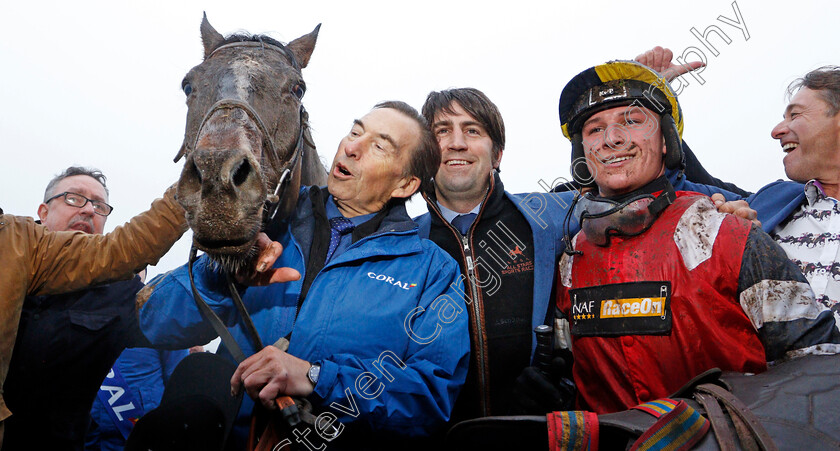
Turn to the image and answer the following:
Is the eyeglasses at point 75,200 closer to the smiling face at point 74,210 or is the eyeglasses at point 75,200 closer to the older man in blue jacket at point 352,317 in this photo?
the smiling face at point 74,210

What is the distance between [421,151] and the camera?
3064 mm

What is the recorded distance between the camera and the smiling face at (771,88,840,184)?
3080 millimetres

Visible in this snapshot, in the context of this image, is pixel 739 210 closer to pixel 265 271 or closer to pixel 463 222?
pixel 463 222

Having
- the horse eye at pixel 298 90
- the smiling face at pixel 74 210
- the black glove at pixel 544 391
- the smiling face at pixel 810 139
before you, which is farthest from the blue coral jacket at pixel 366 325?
the smiling face at pixel 74 210

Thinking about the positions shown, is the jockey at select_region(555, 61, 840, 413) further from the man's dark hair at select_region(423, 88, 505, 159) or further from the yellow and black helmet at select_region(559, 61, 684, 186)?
the man's dark hair at select_region(423, 88, 505, 159)

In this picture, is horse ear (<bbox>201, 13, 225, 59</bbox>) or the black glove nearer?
the black glove

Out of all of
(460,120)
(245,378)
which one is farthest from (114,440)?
(460,120)

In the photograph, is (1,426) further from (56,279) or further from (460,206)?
(460,206)

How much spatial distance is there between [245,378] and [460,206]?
223 cm

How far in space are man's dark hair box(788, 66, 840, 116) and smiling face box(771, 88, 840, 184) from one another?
1.1 inches

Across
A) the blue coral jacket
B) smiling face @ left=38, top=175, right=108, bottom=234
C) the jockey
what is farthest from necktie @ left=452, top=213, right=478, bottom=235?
smiling face @ left=38, top=175, right=108, bottom=234

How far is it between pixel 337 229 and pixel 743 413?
1.89 meters

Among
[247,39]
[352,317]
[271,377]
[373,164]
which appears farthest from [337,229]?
[247,39]

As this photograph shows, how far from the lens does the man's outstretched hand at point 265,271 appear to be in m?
2.10
